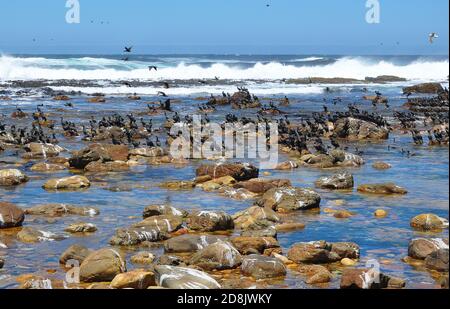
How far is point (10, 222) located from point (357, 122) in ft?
A: 53.0

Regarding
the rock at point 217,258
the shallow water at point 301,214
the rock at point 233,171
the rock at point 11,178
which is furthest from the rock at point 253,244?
the rock at point 11,178

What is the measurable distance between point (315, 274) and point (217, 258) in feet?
4.60

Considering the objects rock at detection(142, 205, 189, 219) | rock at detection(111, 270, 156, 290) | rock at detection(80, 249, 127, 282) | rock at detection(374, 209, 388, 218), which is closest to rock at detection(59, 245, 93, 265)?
rock at detection(80, 249, 127, 282)

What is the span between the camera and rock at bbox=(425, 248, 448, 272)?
9.12 m

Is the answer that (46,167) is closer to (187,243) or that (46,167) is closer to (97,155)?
(97,155)

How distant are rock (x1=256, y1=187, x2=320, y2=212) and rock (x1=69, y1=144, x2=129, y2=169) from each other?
622 cm

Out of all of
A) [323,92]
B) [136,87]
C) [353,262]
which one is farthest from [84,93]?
[353,262]

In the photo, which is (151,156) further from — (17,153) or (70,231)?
(70,231)

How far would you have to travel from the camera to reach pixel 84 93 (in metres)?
46.3

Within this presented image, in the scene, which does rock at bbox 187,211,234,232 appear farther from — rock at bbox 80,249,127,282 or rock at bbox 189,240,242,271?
rock at bbox 80,249,127,282

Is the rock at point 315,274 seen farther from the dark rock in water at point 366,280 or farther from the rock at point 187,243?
the rock at point 187,243

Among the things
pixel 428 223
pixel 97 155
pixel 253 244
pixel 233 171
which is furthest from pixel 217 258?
pixel 97 155

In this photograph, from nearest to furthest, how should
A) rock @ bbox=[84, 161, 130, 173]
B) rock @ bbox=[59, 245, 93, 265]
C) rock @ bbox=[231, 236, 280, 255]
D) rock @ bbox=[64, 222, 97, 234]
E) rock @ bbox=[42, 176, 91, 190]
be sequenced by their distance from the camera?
1. rock @ bbox=[59, 245, 93, 265]
2. rock @ bbox=[231, 236, 280, 255]
3. rock @ bbox=[64, 222, 97, 234]
4. rock @ bbox=[42, 176, 91, 190]
5. rock @ bbox=[84, 161, 130, 173]
